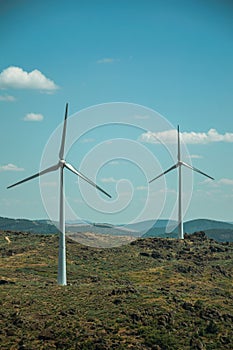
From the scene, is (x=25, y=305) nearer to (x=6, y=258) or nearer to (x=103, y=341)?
(x=103, y=341)

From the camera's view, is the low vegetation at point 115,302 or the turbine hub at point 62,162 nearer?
the low vegetation at point 115,302

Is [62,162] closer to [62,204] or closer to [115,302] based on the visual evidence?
[62,204]

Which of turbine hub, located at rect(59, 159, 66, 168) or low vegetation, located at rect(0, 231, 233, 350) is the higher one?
turbine hub, located at rect(59, 159, 66, 168)

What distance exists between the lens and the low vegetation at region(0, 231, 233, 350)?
235 feet

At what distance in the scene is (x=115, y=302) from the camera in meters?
84.1

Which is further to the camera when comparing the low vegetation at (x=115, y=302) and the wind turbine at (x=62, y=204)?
the wind turbine at (x=62, y=204)

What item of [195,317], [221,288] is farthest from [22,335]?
[221,288]

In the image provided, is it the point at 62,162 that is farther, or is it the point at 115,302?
the point at 62,162

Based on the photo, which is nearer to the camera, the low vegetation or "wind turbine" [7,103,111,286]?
the low vegetation

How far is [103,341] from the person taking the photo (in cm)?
7000

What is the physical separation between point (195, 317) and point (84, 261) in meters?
48.7

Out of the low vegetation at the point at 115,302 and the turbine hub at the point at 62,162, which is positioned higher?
the turbine hub at the point at 62,162

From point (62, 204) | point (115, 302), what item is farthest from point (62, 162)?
point (115, 302)

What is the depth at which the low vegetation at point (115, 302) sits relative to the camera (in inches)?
2825
